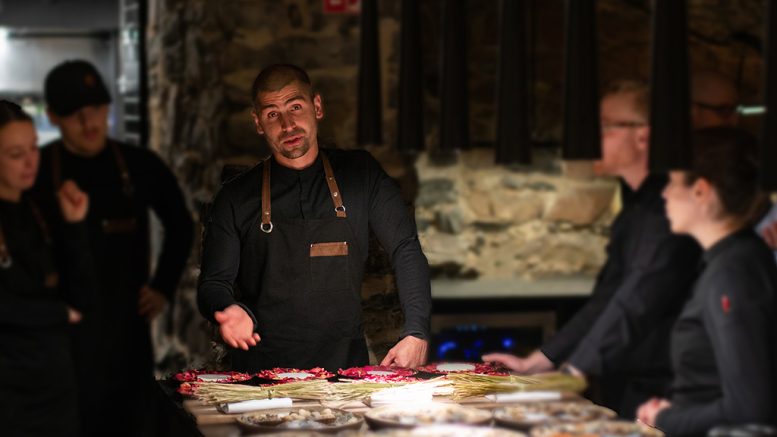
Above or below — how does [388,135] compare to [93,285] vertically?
above

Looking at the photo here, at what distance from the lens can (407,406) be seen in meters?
2.94

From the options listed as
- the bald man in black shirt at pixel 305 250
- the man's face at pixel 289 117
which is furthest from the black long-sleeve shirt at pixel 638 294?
the man's face at pixel 289 117

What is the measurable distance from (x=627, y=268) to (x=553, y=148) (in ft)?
7.54

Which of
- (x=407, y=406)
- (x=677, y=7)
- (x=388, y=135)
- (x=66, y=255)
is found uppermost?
(x=677, y=7)

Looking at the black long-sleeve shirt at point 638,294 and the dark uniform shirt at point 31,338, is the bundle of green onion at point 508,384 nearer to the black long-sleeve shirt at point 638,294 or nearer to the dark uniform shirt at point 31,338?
the black long-sleeve shirt at point 638,294

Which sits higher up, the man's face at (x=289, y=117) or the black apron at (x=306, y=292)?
the man's face at (x=289, y=117)

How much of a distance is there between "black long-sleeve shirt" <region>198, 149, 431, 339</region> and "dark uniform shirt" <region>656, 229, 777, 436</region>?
1.03 meters

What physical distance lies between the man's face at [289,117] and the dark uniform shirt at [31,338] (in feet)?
2.55

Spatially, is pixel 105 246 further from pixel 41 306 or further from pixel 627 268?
pixel 627 268

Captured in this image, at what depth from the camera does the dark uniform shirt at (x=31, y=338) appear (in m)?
3.57

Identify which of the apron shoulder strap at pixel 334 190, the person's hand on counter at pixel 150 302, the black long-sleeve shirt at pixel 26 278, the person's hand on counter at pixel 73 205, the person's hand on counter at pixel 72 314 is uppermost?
the apron shoulder strap at pixel 334 190

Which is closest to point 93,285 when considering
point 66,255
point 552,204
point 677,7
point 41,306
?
point 66,255

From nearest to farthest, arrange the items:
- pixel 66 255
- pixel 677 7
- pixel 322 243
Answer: pixel 677 7
pixel 322 243
pixel 66 255

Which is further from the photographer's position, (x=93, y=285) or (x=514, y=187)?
(x=514, y=187)
